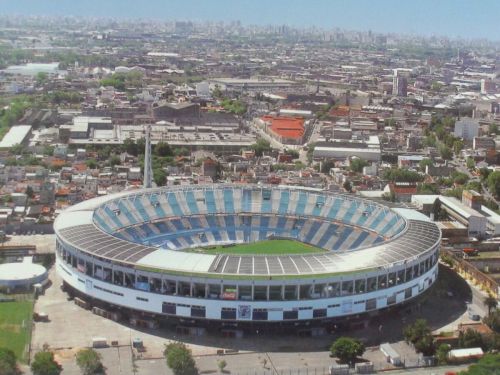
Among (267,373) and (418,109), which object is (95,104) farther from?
(267,373)

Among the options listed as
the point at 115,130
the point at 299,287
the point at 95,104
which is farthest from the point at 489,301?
the point at 95,104

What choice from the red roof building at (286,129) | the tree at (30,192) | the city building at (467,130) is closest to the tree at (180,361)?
the tree at (30,192)

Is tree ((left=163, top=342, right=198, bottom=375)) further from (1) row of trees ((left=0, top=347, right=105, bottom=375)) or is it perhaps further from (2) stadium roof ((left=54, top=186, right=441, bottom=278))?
(2) stadium roof ((left=54, top=186, right=441, bottom=278))

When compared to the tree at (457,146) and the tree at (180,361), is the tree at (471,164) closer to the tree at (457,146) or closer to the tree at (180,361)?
the tree at (457,146)

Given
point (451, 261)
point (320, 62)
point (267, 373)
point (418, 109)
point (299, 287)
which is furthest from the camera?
point (320, 62)

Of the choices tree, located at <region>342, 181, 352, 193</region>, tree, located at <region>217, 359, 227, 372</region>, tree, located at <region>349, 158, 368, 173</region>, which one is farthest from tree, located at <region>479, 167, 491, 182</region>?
tree, located at <region>217, 359, 227, 372</region>

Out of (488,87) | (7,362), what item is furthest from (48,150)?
(488,87)
